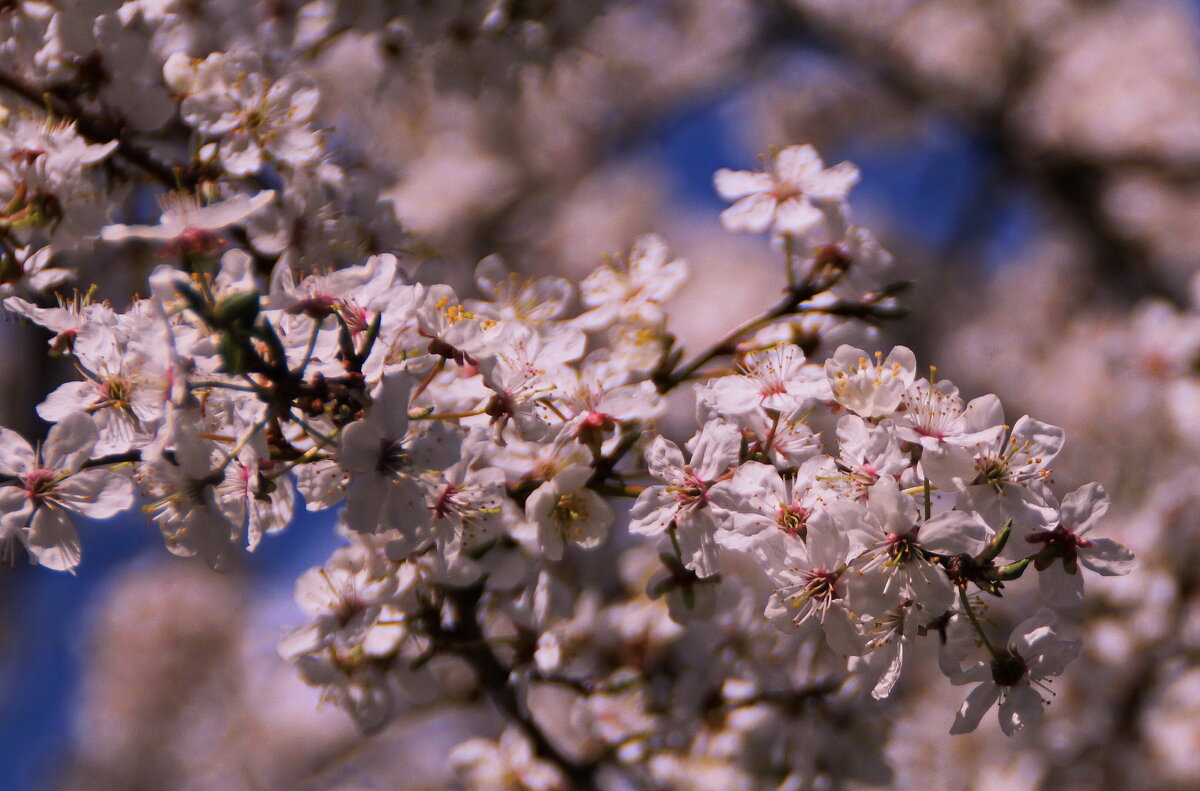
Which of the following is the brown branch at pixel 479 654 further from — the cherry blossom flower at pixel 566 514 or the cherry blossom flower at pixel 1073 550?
the cherry blossom flower at pixel 1073 550

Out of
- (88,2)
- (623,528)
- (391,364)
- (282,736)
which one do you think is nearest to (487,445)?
(391,364)

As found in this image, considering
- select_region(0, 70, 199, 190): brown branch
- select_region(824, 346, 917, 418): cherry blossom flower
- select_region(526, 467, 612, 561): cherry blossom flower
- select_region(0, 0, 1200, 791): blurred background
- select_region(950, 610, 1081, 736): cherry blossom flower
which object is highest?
select_region(0, 70, 199, 190): brown branch

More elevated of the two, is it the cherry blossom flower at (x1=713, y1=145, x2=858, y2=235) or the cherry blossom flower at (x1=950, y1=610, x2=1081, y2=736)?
the cherry blossom flower at (x1=713, y1=145, x2=858, y2=235)

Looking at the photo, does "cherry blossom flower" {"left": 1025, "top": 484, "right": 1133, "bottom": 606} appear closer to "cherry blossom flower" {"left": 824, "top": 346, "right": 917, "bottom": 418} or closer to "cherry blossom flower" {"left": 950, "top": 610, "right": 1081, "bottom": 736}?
"cherry blossom flower" {"left": 950, "top": 610, "right": 1081, "bottom": 736}

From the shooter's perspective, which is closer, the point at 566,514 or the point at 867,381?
the point at 867,381

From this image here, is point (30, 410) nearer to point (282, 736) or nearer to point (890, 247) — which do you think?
point (282, 736)

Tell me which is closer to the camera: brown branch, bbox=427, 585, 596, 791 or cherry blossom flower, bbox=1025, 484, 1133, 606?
cherry blossom flower, bbox=1025, 484, 1133, 606

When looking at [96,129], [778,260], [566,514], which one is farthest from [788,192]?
[778,260]

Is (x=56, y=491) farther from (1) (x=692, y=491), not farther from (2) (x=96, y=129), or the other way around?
(1) (x=692, y=491)

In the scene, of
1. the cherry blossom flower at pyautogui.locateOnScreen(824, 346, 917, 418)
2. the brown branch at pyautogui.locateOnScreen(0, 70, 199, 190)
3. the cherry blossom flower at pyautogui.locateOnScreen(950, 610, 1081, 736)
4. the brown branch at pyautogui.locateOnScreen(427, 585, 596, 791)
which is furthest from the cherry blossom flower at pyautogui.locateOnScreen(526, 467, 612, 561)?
the brown branch at pyautogui.locateOnScreen(0, 70, 199, 190)
